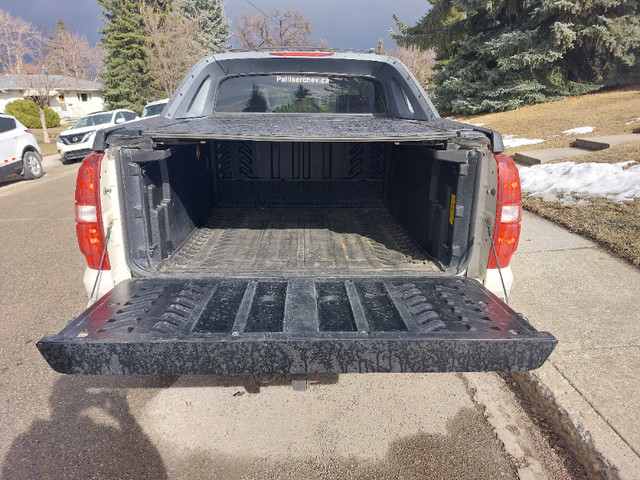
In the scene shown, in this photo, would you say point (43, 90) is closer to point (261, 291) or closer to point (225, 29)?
point (261, 291)

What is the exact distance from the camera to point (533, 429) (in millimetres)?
2627

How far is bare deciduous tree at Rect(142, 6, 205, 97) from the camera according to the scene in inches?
1145

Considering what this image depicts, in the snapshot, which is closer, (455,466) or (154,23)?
(455,466)

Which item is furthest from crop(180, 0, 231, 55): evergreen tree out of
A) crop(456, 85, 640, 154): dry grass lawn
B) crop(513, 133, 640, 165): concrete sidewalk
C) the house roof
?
crop(513, 133, 640, 165): concrete sidewalk

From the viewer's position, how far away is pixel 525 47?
16.0 m

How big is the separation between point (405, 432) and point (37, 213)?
8082 mm

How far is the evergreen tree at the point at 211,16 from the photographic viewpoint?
42.5m

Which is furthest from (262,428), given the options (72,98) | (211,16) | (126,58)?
(72,98)

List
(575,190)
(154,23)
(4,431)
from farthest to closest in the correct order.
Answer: (154,23), (575,190), (4,431)

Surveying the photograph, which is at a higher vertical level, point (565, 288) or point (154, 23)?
point (154, 23)

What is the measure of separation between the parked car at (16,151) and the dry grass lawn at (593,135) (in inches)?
467

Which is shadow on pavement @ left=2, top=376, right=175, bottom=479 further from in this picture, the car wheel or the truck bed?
the car wheel

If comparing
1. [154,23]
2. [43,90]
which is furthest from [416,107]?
[154,23]

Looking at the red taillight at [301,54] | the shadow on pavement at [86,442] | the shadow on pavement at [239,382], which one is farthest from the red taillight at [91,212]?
the red taillight at [301,54]
